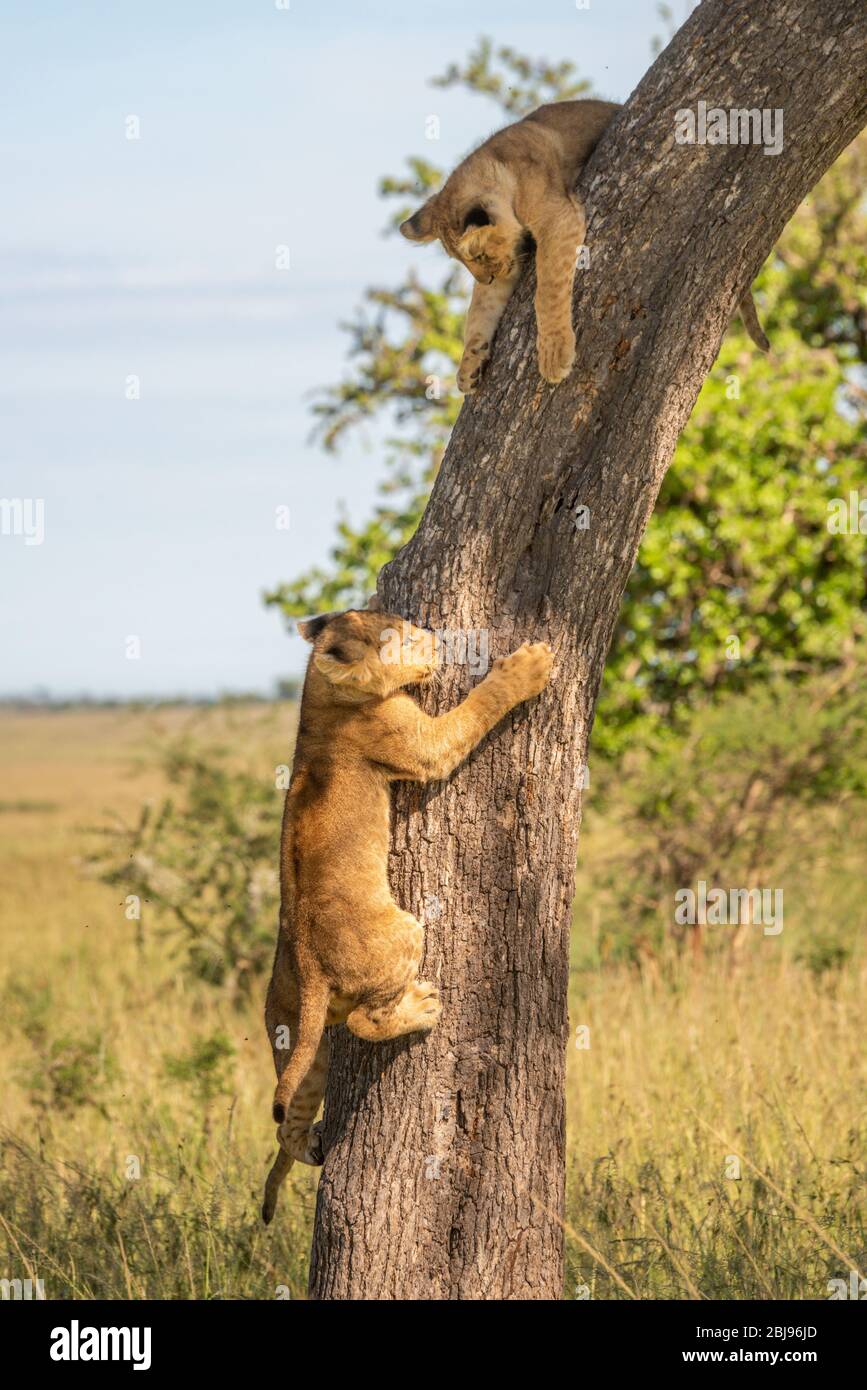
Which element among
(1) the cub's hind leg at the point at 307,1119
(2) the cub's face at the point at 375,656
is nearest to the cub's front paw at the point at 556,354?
(2) the cub's face at the point at 375,656

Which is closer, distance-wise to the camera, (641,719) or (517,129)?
(517,129)

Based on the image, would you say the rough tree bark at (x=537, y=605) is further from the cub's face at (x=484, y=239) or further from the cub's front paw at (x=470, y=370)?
the cub's face at (x=484, y=239)

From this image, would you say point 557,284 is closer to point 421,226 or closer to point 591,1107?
point 421,226

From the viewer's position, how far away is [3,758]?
60.0 meters

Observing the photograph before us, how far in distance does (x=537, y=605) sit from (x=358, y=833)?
0.85 meters

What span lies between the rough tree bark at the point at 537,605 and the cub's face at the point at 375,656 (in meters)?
0.11

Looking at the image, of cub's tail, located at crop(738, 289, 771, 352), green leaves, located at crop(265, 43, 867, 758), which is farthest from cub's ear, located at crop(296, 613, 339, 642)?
green leaves, located at crop(265, 43, 867, 758)

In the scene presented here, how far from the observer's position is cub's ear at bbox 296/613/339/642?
459 cm

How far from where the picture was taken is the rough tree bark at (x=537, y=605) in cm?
404

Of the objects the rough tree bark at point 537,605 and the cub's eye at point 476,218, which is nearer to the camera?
the rough tree bark at point 537,605
